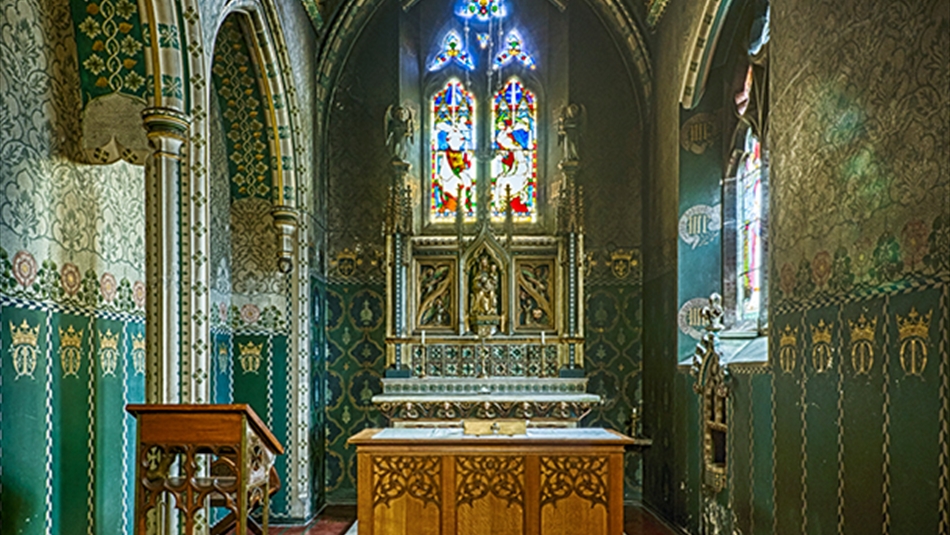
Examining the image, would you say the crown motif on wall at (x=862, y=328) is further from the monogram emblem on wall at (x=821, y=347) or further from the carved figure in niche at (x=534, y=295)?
the carved figure in niche at (x=534, y=295)

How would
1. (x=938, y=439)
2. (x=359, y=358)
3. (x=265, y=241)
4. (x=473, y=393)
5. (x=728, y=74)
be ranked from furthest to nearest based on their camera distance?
(x=359, y=358), (x=473, y=393), (x=265, y=241), (x=728, y=74), (x=938, y=439)

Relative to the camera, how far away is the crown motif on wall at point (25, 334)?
13.8ft

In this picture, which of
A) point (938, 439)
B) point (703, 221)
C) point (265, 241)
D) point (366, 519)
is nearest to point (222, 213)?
point (265, 241)

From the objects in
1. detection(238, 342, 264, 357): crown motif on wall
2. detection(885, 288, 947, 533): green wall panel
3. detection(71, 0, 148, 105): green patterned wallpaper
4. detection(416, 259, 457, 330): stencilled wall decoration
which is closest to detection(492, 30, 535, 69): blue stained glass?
detection(416, 259, 457, 330): stencilled wall decoration

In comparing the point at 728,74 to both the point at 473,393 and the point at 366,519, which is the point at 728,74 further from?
the point at 366,519

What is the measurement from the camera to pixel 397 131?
9.44m

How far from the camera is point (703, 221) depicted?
7727 millimetres

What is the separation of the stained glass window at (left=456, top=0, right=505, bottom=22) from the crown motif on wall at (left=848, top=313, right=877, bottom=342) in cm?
722

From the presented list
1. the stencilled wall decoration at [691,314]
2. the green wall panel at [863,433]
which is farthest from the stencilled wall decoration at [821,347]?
the stencilled wall decoration at [691,314]

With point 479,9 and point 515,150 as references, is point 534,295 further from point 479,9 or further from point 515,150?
point 479,9

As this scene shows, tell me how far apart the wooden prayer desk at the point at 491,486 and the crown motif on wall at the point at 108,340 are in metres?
1.80

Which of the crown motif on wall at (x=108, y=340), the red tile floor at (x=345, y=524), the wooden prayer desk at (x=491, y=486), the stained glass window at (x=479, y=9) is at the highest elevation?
the stained glass window at (x=479, y=9)

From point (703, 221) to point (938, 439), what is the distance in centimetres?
465

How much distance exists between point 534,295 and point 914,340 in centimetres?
601
